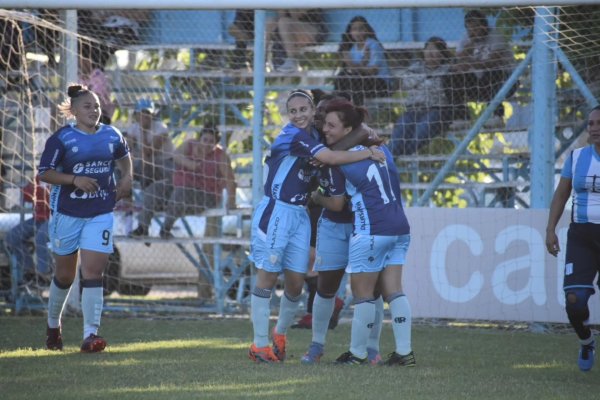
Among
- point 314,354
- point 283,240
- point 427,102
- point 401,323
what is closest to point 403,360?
point 401,323

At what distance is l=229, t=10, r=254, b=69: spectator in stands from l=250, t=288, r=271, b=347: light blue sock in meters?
7.03

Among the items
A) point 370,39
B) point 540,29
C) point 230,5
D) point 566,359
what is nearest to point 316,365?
point 566,359

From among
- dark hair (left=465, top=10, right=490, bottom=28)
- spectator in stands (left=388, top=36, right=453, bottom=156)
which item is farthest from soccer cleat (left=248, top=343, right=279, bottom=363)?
dark hair (left=465, top=10, right=490, bottom=28)

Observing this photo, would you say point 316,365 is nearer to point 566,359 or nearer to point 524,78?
point 566,359

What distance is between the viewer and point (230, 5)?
9.44 m

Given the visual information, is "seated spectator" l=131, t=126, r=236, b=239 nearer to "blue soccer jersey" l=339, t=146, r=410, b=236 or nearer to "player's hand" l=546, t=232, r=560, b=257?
"blue soccer jersey" l=339, t=146, r=410, b=236

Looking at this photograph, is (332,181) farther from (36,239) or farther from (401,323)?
(36,239)

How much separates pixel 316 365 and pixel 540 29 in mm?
5261

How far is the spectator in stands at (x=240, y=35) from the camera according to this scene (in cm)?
1485

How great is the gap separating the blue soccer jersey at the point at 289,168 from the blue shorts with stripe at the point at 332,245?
0.92 feet

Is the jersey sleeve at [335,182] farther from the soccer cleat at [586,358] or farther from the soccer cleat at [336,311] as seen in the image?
the soccer cleat at [336,311]

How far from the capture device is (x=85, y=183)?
29.0 feet

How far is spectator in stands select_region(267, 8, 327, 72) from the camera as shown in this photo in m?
14.6

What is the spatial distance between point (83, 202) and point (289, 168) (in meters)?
1.92
